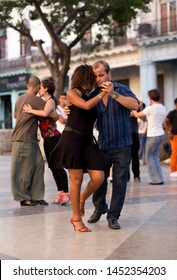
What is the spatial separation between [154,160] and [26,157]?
3568mm

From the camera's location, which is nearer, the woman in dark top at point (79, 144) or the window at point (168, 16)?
the woman in dark top at point (79, 144)

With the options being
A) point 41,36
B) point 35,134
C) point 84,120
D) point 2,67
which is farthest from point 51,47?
point 84,120

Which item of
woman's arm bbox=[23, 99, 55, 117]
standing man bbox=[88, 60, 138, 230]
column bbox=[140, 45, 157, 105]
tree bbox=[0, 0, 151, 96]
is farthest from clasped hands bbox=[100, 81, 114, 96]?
column bbox=[140, 45, 157, 105]

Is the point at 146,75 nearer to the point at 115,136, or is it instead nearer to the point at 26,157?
the point at 26,157

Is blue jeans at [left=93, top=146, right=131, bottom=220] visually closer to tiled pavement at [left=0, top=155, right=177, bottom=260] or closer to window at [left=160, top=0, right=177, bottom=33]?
tiled pavement at [left=0, top=155, right=177, bottom=260]

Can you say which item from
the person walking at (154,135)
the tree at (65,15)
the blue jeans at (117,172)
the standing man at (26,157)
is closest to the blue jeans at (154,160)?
the person walking at (154,135)

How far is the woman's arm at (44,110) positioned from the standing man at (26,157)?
10 cm

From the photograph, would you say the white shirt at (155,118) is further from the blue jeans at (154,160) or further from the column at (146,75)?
the column at (146,75)

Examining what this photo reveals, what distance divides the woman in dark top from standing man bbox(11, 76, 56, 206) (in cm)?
226

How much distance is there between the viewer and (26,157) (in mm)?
9203

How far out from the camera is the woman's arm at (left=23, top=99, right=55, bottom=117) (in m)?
8.96

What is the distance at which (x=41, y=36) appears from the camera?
4059 cm

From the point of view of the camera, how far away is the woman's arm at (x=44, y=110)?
8961 millimetres

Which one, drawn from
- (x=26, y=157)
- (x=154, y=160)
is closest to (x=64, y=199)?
(x=26, y=157)
